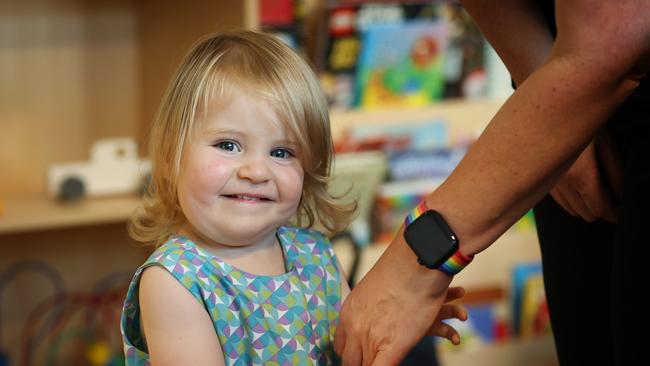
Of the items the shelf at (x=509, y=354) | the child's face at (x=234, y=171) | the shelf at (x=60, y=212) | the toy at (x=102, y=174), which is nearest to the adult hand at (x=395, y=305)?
the child's face at (x=234, y=171)

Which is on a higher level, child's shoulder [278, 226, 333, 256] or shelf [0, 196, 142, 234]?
child's shoulder [278, 226, 333, 256]

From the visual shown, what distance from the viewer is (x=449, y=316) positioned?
3.78 feet

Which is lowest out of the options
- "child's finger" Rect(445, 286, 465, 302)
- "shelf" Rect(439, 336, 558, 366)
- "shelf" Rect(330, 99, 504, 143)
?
"shelf" Rect(439, 336, 558, 366)

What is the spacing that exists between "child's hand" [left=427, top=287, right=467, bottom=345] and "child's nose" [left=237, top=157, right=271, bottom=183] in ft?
0.82

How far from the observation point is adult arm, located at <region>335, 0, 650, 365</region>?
925 mm

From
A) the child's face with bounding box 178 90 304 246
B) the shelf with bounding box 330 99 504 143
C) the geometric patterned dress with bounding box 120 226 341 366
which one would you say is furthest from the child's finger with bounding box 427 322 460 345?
the shelf with bounding box 330 99 504 143

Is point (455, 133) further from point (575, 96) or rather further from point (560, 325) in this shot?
point (575, 96)

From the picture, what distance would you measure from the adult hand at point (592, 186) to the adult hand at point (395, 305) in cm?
21

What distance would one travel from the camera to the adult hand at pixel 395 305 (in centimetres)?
104

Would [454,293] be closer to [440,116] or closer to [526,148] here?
[526,148]

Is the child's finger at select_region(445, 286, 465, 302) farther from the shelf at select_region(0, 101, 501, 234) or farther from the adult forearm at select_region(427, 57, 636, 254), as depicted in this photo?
the shelf at select_region(0, 101, 501, 234)

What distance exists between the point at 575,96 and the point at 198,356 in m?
0.45

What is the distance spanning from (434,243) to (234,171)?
22 centimetres

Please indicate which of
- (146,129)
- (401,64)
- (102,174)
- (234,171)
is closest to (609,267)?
(234,171)
